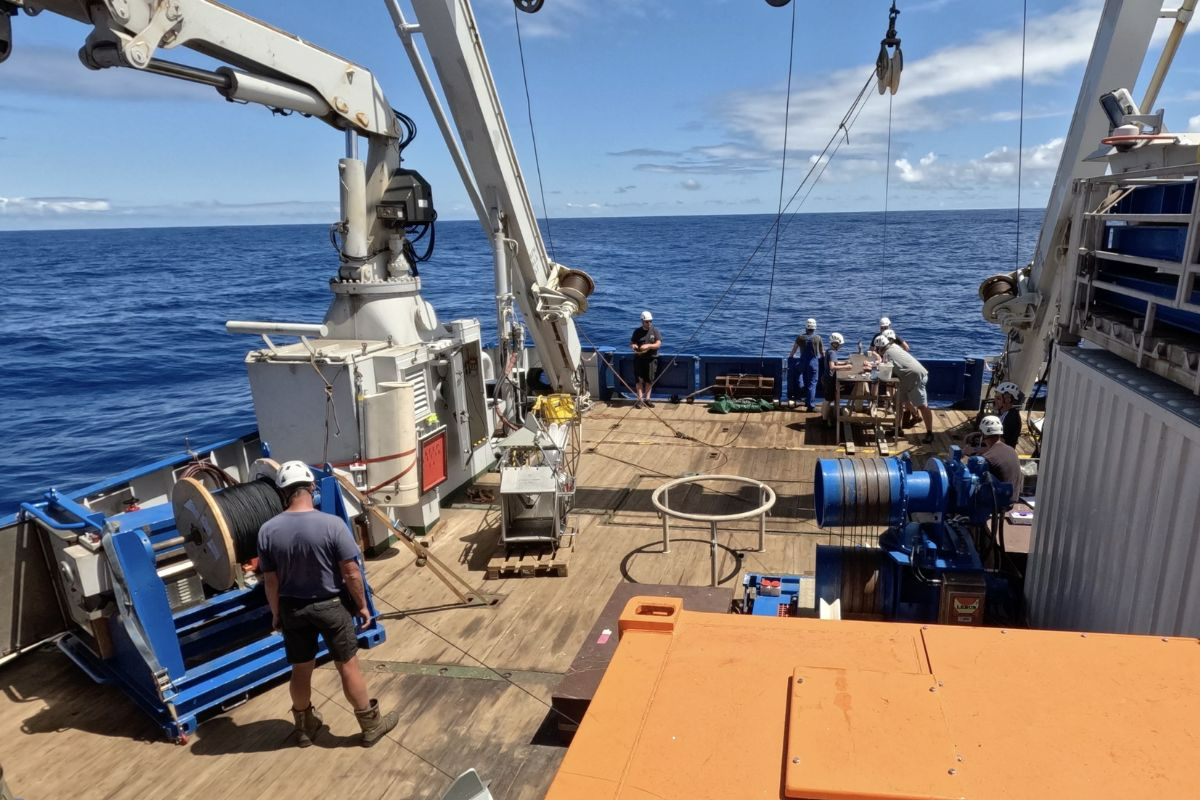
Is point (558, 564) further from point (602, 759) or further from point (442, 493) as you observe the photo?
point (602, 759)

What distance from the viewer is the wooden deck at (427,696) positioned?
498cm

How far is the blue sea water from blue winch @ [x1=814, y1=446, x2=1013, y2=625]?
1379 centimetres

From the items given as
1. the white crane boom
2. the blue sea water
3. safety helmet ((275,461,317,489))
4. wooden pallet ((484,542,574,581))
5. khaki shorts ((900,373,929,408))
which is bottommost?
the blue sea water

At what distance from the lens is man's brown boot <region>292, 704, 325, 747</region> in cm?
527

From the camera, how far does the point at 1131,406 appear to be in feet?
14.1

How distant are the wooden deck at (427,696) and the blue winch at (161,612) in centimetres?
20

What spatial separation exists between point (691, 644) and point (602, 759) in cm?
64

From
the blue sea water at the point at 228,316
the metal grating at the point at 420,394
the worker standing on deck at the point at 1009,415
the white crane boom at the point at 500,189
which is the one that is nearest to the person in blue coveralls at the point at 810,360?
the white crane boom at the point at 500,189

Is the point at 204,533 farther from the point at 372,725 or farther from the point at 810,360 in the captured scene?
the point at 810,360

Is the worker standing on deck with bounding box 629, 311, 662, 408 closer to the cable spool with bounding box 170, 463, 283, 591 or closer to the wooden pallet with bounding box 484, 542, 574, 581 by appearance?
the wooden pallet with bounding box 484, 542, 574, 581

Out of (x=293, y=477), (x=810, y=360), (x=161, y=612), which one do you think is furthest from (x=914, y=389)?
(x=161, y=612)

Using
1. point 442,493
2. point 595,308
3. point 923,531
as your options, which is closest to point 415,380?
point 442,493

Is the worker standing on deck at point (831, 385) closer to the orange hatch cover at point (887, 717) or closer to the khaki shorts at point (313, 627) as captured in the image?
the khaki shorts at point (313, 627)

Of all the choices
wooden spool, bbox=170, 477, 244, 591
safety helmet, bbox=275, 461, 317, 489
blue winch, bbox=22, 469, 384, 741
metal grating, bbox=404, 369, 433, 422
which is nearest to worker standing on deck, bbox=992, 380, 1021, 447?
metal grating, bbox=404, 369, 433, 422
